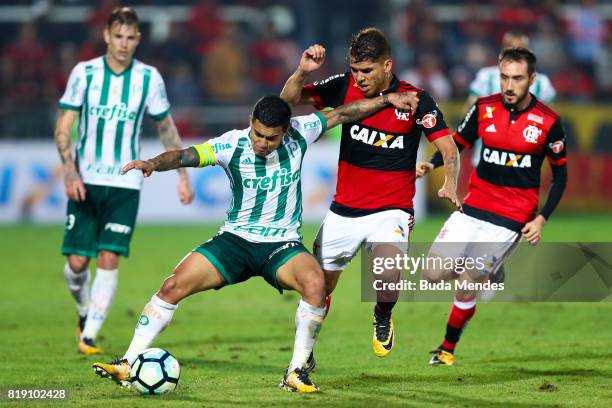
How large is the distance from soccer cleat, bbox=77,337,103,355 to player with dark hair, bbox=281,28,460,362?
2080 mm

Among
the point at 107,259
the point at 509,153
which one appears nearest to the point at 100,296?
the point at 107,259

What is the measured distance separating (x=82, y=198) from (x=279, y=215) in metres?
2.29

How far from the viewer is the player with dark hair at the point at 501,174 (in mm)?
8352

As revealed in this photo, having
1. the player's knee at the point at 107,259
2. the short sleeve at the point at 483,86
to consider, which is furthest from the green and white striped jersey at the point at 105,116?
the short sleeve at the point at 483,86

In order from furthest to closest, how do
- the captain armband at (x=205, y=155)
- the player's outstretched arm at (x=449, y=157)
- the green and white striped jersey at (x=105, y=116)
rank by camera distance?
1. the green and white striped jersey at (x=105, y=116)
2. the player's outstretched arm at (x=449, y=157)
3. the captain armband at (x=205, y=155)

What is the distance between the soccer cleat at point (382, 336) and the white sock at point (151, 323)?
62.6 inches

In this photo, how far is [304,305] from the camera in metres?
7.20

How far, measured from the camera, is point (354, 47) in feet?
25.2

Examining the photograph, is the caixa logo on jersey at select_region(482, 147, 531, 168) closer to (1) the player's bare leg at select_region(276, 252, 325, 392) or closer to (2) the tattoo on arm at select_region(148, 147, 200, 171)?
(1) the player's bare leg at select_region(276, 252, 325, 392)

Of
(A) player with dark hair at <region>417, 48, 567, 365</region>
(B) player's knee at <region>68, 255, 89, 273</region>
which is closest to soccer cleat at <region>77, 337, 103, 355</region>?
(B) player's knee at <region>68, 255, 89, 273</region>

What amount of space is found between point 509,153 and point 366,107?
1401mm

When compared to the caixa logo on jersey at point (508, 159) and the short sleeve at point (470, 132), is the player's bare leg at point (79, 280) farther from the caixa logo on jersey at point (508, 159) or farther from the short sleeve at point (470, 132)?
the caixa logo on jersey at point (508, 159)

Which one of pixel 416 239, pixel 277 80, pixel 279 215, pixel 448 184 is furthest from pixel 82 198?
pixel 277 80

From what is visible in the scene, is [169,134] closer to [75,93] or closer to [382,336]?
[75,93]
